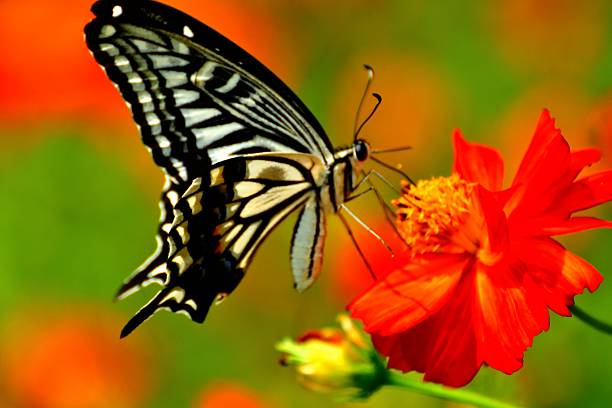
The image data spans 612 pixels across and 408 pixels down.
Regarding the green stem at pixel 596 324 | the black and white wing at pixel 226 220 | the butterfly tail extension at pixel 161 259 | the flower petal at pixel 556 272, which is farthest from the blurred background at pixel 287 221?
the green stem at pixel 596 324

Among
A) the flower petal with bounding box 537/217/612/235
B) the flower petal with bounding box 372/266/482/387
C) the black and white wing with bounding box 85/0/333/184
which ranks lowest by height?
the flower petal with bounding box 372/266/482/387

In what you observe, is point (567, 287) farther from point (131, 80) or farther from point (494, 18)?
point (494, 18)

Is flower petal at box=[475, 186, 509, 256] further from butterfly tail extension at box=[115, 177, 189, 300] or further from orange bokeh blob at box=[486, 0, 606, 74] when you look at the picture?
orange bokeh blob at box=[486, 0, 606, 74]

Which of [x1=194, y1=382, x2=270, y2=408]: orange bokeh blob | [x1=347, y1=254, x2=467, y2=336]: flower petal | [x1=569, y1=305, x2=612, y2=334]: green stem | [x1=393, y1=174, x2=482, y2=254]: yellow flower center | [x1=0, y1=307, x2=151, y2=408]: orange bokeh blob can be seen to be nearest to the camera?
[x1=569, y1=305, x2=612, y2=334]: green stem

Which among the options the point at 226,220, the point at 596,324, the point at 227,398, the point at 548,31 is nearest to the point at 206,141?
the point at 226,220

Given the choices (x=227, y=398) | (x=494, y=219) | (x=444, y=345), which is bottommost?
(x=227, y=398)

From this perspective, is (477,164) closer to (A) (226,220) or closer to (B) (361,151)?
(B) (361,151)

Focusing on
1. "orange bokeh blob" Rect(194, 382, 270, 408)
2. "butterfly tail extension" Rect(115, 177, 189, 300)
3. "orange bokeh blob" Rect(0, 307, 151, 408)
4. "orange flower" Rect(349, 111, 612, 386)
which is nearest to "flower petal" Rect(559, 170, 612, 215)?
"orange flower" Rect(349, 111, 612, 386)

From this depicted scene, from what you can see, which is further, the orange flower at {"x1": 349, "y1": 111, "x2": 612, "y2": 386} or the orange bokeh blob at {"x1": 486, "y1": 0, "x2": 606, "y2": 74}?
the orange bokeh blob at {"x1": 486, "y1": 0, "x2": 606, "y2": 74}
